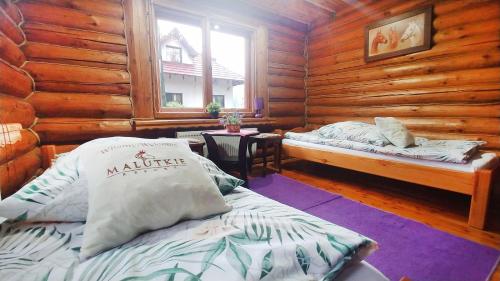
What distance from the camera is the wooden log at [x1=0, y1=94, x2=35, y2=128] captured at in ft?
4.79

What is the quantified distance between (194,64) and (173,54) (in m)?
0.34

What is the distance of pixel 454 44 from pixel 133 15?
3.77m

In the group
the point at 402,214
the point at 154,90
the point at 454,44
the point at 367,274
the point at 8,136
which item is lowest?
the point at 402,214

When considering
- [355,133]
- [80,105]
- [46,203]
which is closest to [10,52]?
[80,105]

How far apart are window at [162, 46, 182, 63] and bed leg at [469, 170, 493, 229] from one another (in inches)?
139

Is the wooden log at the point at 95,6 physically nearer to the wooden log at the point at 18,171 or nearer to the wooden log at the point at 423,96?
the wooden log at the point at 18,171

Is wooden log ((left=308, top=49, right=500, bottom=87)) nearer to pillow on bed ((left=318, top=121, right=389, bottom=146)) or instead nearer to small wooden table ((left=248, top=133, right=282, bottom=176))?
pillow on bed ((left=318, top=121, right=389, bottom=146))

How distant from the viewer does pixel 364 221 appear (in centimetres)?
188

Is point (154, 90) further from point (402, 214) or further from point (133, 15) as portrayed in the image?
point (402, 214)

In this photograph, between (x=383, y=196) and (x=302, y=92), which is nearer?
(x=383, y=196)

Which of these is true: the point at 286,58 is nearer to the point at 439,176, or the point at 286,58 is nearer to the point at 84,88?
the point at 439,176

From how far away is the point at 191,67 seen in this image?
140 inches

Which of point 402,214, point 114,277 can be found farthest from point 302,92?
point 114,277

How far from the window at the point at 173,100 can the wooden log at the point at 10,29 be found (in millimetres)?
1483
